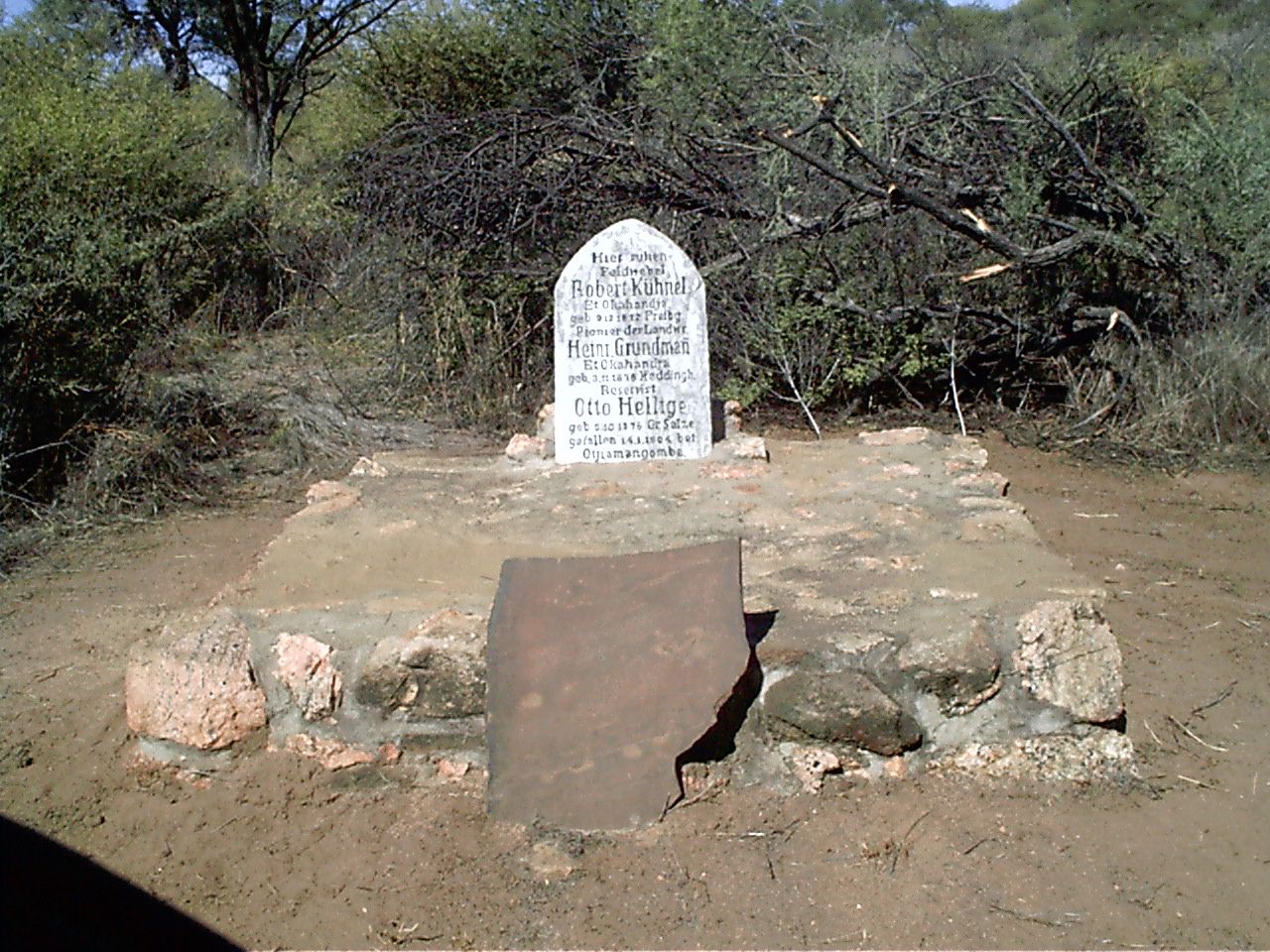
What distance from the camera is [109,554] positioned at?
552 centimetres

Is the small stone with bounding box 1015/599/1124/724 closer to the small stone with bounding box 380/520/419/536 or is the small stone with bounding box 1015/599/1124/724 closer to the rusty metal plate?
the rusty metal plate

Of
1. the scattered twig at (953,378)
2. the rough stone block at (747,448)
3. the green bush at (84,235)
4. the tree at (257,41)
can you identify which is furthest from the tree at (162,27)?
the rough stone block at (747,448)

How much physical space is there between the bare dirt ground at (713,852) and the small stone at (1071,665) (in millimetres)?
215

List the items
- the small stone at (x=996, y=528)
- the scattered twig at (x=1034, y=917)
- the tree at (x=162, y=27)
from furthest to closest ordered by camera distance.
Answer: the tree at (x=162, y=27) < the small stone at (x=996, y=528) < the scattered twig at (x=1034, y=917)

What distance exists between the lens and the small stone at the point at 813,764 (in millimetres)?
3152

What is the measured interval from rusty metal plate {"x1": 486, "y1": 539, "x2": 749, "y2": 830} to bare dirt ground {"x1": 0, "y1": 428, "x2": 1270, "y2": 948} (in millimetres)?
93

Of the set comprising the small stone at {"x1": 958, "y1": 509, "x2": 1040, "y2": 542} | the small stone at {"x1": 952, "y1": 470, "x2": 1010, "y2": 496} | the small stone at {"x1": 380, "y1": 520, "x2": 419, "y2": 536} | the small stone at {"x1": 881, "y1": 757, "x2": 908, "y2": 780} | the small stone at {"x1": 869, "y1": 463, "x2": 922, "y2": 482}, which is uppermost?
the small stone at {"x1": 869, "y1": 463, "x2": 922, "y2": 482}

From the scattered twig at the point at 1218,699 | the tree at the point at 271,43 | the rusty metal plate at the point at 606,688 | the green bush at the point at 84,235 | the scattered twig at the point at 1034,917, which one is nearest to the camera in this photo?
the scattered twig at the point at 1034,917

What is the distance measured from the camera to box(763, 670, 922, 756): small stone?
10.3ft

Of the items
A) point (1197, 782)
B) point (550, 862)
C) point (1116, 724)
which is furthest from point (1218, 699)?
point (550, 862)

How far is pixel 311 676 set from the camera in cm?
326

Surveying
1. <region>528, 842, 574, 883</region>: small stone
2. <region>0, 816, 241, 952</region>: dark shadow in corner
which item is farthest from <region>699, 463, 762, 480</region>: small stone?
<region>0, 816, 241, 952</region>: dark shadow in corner

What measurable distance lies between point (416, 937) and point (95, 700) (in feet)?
5.56

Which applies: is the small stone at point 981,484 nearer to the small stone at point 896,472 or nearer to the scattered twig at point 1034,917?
the small stone at point 896,472
